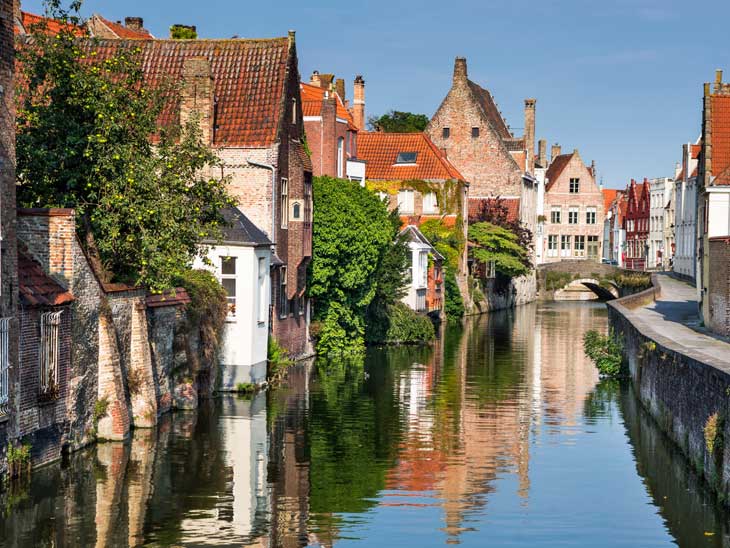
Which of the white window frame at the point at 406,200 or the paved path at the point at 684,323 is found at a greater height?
the white window frame at the point at 406,200

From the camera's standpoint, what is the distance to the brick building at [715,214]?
3628 centimetres

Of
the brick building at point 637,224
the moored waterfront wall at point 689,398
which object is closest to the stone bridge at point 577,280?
the brick building at point 637,224

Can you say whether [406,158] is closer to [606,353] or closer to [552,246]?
[606,353]

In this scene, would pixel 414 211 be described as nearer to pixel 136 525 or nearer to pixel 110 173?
pixel 110 173

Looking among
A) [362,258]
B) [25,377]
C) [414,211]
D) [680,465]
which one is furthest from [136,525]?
[414,211]

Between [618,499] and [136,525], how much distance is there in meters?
9.28

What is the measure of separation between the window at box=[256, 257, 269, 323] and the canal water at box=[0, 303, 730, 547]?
7.96 ft

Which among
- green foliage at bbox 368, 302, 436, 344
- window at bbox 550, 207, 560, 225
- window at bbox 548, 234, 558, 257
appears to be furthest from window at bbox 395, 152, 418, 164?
window at bbox 548, 234, 558, 257

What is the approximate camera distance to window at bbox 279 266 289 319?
4200cm

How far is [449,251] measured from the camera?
7775cm

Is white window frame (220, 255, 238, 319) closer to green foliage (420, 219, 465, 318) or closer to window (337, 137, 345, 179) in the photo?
window (337, 137, 345, 179)

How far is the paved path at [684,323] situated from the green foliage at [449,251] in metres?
12.9

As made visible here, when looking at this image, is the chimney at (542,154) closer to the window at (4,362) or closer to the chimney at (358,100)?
the chimney at (358,100)

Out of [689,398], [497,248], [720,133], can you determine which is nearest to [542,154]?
[497,248]
